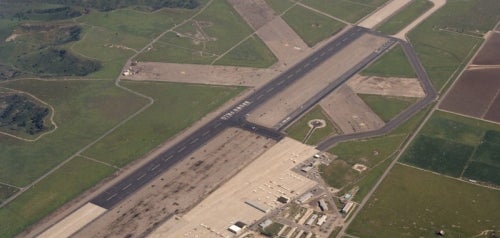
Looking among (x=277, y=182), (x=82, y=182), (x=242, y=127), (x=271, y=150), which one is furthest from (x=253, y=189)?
(x=82, y=182)

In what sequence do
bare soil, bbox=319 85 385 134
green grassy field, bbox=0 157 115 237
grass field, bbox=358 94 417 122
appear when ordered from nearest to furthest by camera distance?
green grassy field, bbox=0 157 115 237 < bare soil, bbox=319 85 385 134 < grass field, bbox=358 94 417 122

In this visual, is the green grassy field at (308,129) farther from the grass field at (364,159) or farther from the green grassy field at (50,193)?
the green grassy field at (50,193)

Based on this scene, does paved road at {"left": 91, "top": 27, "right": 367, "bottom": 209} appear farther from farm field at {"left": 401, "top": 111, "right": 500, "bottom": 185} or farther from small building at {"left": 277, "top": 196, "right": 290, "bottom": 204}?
farm field at {"left": 401, "top": 111, "right": 500, "bottom": 185}

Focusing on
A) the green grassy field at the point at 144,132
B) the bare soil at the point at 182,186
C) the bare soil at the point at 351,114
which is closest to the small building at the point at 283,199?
the bare soil at the point at 182,186

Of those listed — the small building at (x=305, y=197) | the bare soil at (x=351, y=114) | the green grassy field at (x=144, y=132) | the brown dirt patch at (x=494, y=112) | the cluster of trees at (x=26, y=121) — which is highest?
the cluster of trees at (x=26, y=121)

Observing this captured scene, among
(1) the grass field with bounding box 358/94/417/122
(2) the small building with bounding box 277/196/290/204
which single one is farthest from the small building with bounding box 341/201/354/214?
(1) the grass field with bounding box 358/94/417/122

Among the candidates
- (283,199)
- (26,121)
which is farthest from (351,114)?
(26,121)
